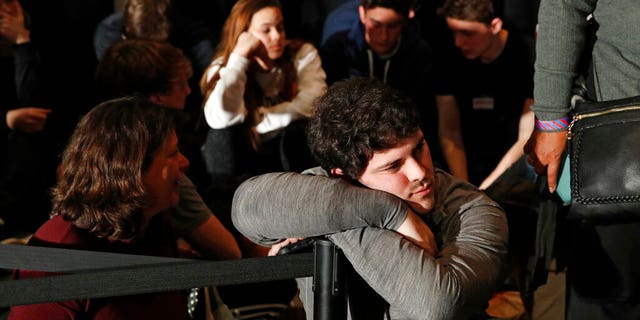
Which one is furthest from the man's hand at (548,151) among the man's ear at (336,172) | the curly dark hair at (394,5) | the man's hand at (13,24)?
the man's hand at (13,24)

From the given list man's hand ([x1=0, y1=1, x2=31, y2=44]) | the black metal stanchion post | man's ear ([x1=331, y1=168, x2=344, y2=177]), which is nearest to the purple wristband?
man's ear ([x1=331, y1=168, x2=344, y2=177])

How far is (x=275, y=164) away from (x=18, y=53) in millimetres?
1167

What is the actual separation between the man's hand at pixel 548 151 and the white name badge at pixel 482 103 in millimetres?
1742

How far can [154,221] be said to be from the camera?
2.23m

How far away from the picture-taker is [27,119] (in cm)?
368

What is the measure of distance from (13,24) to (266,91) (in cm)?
106

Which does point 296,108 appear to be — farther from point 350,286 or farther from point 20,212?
point 350,286

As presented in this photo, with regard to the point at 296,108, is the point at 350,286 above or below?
above

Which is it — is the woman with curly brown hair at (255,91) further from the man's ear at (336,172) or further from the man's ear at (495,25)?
the man's ear at (336,172)

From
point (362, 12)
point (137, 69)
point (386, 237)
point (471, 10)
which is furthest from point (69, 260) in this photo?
point (471, 10)

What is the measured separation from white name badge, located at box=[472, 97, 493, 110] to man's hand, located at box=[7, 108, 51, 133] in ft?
5.67

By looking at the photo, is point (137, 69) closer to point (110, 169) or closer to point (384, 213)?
point (110, 169)

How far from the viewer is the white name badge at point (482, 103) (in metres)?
3.87

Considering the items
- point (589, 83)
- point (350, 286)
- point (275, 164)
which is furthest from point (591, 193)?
point (275, 164)
